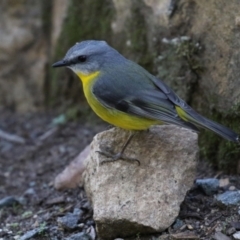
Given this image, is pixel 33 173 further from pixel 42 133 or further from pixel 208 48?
pixel 208 48

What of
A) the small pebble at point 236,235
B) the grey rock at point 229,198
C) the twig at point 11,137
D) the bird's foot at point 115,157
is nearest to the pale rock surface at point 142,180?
the bird's foot at point 115,157

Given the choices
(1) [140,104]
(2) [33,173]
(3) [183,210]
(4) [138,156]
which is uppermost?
(1) [140,104]

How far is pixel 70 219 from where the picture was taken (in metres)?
4.17

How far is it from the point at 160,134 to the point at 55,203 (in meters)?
1.09

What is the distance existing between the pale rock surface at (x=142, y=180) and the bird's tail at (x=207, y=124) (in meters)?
0.11

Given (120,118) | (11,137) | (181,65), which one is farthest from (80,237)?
(11,137)

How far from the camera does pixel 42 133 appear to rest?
6.61 metres

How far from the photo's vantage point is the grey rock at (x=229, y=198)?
3.96 m

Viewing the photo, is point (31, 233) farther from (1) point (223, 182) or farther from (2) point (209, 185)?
(1) point (223, 182)

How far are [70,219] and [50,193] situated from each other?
2.92ft

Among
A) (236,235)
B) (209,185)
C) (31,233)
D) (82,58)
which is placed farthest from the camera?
(82,58)

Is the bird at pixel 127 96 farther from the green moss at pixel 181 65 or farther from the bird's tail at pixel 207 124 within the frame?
the green moss at pixel 181 65

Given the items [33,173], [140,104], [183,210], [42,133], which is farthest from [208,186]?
[42,133]

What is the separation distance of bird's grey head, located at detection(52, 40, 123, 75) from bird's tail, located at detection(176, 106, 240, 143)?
74cm
